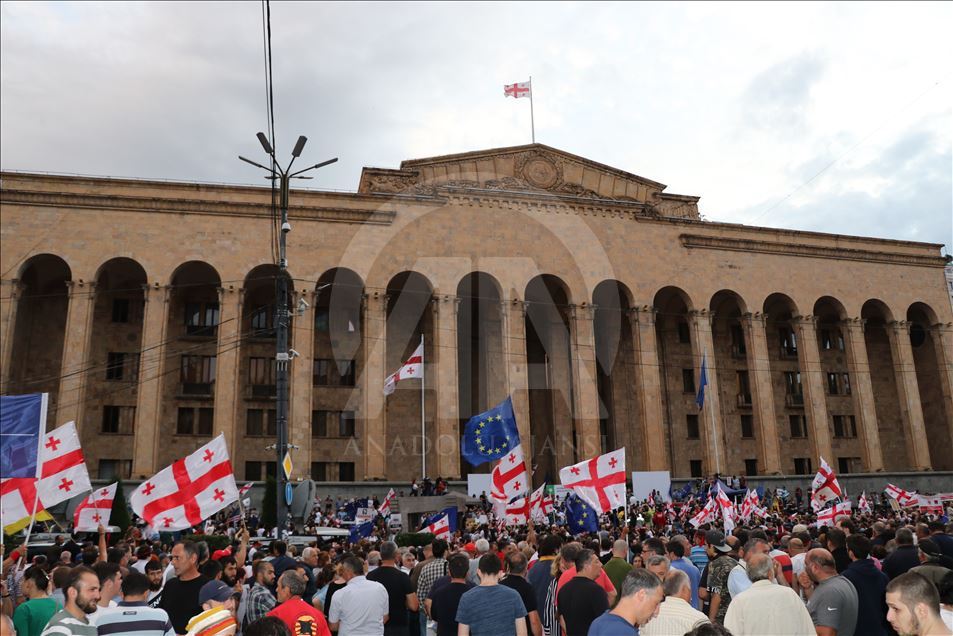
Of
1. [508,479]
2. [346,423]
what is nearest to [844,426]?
[346,423]

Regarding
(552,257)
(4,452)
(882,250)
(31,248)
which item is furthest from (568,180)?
(4,452)

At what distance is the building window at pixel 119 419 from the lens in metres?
33.9

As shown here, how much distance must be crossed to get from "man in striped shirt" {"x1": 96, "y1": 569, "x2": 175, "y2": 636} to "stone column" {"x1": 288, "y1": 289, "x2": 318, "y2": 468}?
26401mm

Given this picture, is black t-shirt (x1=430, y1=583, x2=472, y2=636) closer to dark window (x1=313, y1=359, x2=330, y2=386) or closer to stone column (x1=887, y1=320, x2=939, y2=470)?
dark window (x1=313, y1=359, x2=330, y2=386)

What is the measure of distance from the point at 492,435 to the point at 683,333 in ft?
89.7

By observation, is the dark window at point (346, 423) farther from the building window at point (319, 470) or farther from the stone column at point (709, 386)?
the stone column at point (709, 386)

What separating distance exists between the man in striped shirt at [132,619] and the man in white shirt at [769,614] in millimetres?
4305

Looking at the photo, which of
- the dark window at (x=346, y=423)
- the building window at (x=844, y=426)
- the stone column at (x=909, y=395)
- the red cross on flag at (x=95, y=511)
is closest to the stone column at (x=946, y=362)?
the stone column at (x=909, y=395)

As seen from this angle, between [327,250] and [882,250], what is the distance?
31790 mm

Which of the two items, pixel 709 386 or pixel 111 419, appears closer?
pixel 111 419

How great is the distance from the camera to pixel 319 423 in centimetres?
3609

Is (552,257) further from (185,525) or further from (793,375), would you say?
(185,525)

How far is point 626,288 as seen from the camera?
38219mm

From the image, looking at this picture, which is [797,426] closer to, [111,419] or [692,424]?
[692,424]
